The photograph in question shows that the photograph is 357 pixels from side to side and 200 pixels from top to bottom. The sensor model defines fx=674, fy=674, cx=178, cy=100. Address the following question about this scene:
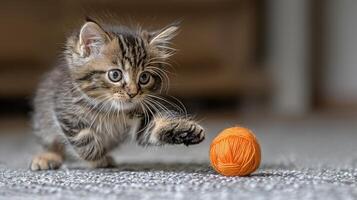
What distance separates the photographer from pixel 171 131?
1.47 meters

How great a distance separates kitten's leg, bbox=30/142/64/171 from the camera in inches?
63.9

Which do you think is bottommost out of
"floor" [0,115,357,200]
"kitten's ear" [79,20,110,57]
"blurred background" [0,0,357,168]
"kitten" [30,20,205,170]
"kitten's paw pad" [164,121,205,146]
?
"floor" [0,115,357,200]

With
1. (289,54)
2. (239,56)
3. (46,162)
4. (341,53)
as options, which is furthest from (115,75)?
(341,53)

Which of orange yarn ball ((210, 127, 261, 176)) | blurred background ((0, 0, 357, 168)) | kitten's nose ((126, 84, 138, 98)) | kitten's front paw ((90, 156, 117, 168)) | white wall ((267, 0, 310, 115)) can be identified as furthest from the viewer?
white wall ((267, 0, 310, 115))

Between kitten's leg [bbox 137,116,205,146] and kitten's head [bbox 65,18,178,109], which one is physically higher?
kitten's head [bbox 65,18,178,109]

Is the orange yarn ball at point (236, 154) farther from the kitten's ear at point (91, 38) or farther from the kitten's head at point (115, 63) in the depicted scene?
the kitten's ear at point (91, 38)

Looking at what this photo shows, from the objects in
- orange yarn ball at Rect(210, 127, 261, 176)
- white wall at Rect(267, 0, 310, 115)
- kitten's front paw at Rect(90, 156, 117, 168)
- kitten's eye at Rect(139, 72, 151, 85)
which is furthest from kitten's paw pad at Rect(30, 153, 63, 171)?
white wall at Rect(267, 0, 310, 115)

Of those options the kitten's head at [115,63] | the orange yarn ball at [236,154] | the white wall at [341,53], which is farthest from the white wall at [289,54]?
the orange yarn ball at [236,154]

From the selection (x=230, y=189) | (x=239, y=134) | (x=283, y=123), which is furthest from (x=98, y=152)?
(x=283, y=123)

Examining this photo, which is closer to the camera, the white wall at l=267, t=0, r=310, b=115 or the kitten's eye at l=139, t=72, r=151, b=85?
the kitten's eye at l=139, t=72, r=151, b=85

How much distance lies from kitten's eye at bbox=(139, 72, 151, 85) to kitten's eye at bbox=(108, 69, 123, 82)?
0.15 feet

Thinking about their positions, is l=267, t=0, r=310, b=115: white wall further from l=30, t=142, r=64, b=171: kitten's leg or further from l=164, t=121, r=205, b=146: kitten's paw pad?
l=164, t=121, r=205, b=146: kitten's paw pad

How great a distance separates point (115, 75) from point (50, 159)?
31 cm

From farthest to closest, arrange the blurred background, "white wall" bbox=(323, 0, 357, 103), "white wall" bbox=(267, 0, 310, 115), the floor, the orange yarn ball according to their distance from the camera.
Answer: "white wall" bbox=(323, 0, 357, 103) < "white wall" bbox=(267, 0, 310, 115) < the blurred background < the orange yarn ball < the floor
